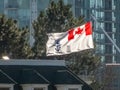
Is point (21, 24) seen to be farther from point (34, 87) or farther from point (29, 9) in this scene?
point (34, 87)

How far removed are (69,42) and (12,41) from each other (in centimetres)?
2267

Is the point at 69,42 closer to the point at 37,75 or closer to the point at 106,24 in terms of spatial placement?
the point at 37,75

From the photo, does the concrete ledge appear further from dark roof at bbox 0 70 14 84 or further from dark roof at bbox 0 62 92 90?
dark roof at bbox 0 70 14 84

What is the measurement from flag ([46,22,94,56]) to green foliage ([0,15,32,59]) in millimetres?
21677

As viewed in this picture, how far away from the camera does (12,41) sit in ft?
234

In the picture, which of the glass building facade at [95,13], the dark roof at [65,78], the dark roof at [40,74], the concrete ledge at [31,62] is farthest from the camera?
the glass building facade at [95,13]

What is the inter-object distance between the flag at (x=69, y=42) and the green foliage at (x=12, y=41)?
21677 millimetres

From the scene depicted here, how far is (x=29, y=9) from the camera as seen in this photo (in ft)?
480

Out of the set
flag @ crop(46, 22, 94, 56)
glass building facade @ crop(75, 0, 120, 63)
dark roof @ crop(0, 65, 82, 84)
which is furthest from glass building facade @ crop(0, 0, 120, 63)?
dark roof @ crop(0, 65, 82, 84)

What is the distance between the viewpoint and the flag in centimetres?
4862

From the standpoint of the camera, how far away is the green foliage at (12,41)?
70.9 metres

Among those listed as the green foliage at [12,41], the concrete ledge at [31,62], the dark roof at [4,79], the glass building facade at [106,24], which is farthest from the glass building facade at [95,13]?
the dark roof at [4,79]

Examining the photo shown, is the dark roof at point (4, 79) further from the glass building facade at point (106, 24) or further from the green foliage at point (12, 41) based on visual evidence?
the glass building facade at point (106, 24)

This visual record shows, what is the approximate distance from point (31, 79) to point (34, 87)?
0.65 meters
